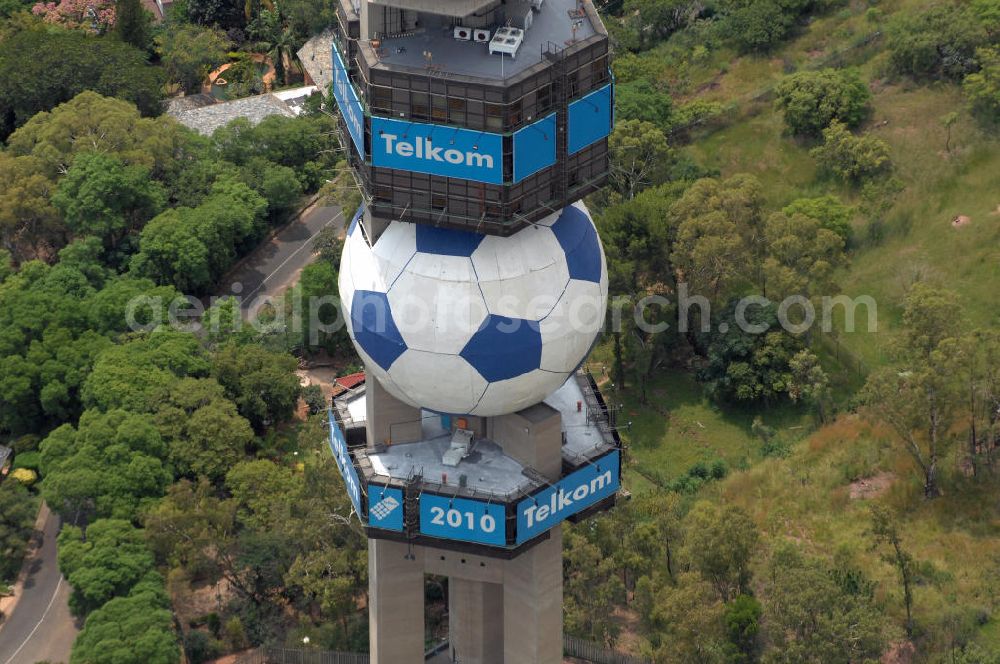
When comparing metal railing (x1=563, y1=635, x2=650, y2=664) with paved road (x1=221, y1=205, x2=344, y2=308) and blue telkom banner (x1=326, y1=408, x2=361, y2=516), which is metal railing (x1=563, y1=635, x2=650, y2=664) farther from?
paved road (x1=221, y1=205, x2=344, y2=308)

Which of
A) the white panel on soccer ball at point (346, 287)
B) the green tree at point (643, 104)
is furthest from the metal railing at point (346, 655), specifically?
the green tree at point (643, 104)

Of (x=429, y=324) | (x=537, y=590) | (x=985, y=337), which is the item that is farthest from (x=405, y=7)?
(x=985, y=337)

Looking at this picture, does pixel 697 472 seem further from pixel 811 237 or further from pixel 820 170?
pixel 820 170

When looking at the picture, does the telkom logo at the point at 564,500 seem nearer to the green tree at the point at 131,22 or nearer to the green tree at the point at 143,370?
the green tree at the point at 143,370

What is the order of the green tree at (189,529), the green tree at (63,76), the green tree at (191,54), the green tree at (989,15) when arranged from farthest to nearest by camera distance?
the green tree at (191,54), the green tree at (63,76), the green tree at (989,15), the green tree at (189,529)

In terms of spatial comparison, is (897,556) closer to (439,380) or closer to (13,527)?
(439,380)

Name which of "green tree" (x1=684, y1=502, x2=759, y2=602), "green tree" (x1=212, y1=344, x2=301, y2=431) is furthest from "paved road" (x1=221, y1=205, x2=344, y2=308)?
"green tree" (x1=684, y1=502, x2=759, y2=602)

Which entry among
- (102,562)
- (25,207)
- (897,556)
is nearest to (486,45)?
(897,556)
